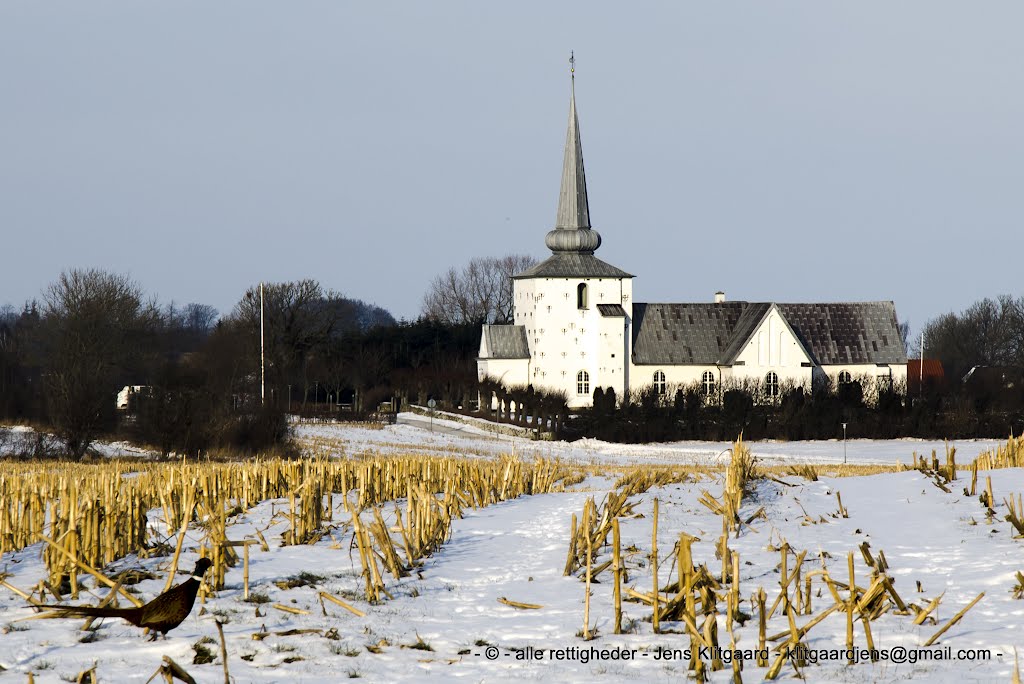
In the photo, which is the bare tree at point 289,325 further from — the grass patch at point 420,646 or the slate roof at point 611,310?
the grass patch at point 420,646

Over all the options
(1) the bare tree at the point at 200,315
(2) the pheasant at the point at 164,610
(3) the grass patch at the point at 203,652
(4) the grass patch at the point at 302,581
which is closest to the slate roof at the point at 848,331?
(4) the grass patch at the point at 302,581

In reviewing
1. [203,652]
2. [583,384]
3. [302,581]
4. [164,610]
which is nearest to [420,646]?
[203,652]

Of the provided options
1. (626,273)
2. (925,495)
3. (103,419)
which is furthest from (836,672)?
(626,273)

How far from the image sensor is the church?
62344 mm

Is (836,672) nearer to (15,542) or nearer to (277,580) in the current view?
(277,580)

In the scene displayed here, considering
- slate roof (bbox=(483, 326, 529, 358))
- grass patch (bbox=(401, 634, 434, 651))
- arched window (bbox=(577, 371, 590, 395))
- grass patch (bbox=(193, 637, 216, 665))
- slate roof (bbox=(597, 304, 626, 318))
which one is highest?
slate roof (bbox=(597, 304, 626, 318))

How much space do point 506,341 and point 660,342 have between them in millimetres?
8221

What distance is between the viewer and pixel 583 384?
63.8 metres

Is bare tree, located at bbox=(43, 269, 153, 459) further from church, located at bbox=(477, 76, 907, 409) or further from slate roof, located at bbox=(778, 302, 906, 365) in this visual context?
slate roof, located at bbox=(778, 302, 906, 365)

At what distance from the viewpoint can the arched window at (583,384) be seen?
209 ft

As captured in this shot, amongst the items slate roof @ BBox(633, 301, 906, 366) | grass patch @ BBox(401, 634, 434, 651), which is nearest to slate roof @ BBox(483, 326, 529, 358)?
slate roof @ BBox(633, 301, 906, 366)

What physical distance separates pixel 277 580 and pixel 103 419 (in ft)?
77.5

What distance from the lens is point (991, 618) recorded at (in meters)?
10.2

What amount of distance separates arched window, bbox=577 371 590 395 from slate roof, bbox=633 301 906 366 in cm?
277
